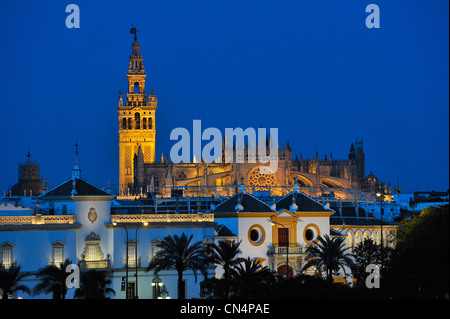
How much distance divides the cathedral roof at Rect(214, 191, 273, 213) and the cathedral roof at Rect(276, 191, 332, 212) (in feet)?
8.02

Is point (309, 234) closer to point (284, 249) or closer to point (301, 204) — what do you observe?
point (301, 204)

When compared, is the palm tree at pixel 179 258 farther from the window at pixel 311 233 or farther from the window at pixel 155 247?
the window at pixel 311 233

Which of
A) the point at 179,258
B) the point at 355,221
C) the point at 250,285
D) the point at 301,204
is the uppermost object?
the point at 301,204

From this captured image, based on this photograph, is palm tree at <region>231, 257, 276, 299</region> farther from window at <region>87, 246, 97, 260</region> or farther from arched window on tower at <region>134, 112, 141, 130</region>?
arched window on tower at <region>134, 112, 141, 130</region>

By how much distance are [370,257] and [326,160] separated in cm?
7411

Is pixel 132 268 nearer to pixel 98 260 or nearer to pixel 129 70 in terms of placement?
pixel 98 260

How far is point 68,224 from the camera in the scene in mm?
72875

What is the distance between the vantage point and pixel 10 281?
62781 mm

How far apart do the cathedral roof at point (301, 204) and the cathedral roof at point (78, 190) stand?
16026 mm

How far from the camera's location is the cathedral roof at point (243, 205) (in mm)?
81819

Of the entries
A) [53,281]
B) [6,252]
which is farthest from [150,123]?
[53,281]

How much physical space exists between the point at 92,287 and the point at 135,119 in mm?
97897

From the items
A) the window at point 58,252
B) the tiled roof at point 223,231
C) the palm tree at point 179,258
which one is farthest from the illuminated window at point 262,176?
the palm tree at point 179,258
